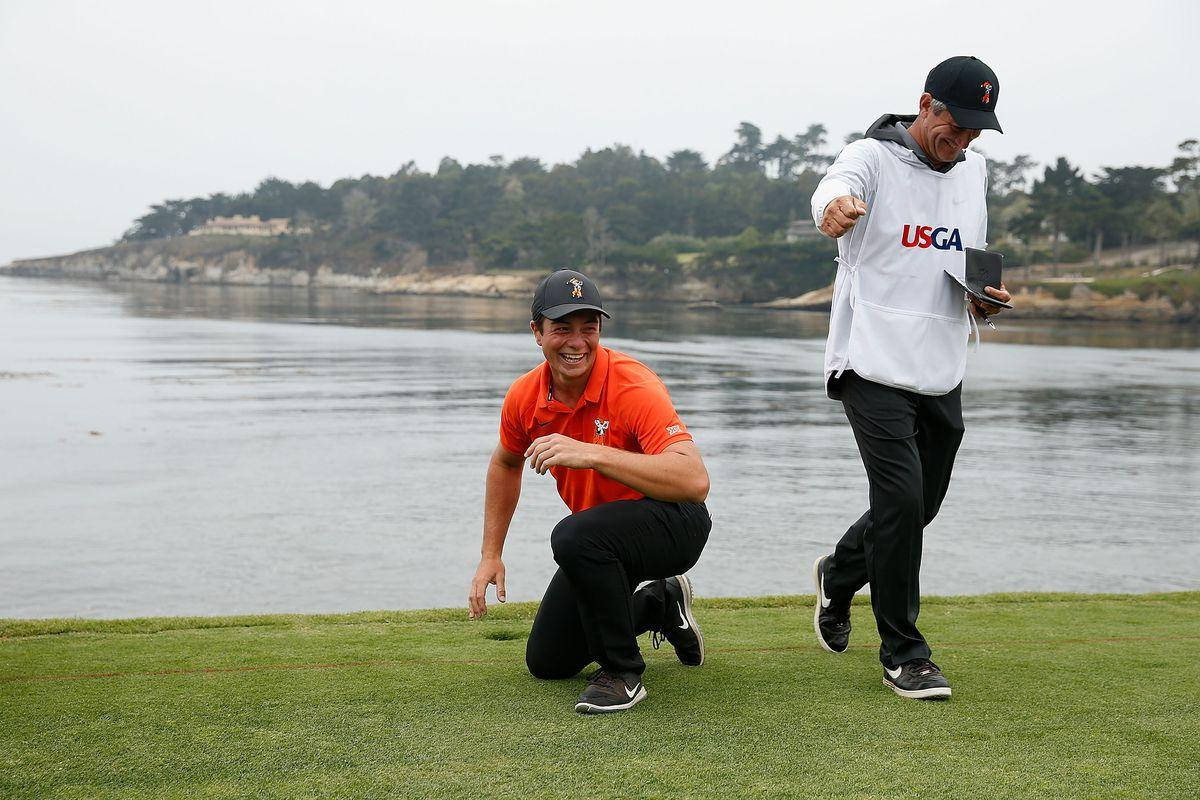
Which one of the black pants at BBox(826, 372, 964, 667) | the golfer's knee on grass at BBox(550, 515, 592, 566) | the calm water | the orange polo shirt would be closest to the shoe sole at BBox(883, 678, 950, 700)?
the black pants at BBox(826, 372, 964, 667)

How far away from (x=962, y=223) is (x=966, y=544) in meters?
7.72

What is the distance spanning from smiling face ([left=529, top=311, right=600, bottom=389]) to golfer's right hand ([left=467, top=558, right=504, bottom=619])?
0.89 m

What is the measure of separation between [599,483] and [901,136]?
181cm

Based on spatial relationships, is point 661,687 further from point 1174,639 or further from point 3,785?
point 1174,639

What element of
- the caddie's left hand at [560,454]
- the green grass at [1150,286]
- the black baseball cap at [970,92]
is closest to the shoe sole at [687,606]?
the caddie's left hand at [560,454]

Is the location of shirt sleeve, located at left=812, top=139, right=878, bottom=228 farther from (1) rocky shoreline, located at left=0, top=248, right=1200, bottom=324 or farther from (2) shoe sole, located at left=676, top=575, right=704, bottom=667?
(1) rocky shoreline, located at left=0, top=248, right=1200, bottom=324

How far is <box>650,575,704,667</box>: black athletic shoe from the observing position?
4.70 meters

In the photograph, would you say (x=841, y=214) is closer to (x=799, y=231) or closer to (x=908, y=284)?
(x=908, y=284)

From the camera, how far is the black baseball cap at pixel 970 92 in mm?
4262

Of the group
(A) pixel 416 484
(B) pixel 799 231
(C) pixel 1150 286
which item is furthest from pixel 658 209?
(A) pixel 416 484

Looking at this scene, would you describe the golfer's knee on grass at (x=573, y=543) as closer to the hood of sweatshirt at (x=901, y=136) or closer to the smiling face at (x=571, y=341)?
the smiling face at (x=571, y=341)

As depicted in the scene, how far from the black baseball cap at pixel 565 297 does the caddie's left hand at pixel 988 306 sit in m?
1.53

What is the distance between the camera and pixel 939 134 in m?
4.38

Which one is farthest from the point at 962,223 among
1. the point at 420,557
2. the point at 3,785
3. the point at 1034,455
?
the point at 1034,455
